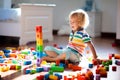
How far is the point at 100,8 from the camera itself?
19.0 ft

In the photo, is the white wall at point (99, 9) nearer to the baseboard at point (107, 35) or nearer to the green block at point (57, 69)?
the baseboard at point (107, 35)

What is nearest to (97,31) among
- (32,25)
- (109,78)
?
(32,25)

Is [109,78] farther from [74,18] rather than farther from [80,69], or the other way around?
[74,18]

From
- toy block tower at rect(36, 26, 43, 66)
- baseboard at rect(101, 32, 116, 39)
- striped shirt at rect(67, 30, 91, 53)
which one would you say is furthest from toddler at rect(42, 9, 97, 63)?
baseboard at rect(101, 32, 116, 39)

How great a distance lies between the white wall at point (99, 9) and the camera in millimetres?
5745

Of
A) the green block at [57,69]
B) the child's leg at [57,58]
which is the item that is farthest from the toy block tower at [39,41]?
the child's leg at [57,58]

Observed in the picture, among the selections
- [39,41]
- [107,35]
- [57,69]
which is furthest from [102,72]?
[107,35]

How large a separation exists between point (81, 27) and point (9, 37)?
1758 mm

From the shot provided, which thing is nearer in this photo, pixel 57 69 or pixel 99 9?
pixel 57 69

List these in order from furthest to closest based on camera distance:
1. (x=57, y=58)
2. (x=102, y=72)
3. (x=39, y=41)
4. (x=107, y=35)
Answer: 1. (x=107, y=35)
2. (x=57, y=58)
3. (x=39, y=41)
4. (x=102, y=72)

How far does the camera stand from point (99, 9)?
19.1 feet

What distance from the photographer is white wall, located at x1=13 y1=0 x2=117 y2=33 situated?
18.8 feet

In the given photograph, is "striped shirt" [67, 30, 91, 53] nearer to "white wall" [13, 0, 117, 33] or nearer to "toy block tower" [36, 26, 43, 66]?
"toy block tower" [36, 26, 43, 66]

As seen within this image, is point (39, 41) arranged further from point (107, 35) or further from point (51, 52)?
point (107, 35)
